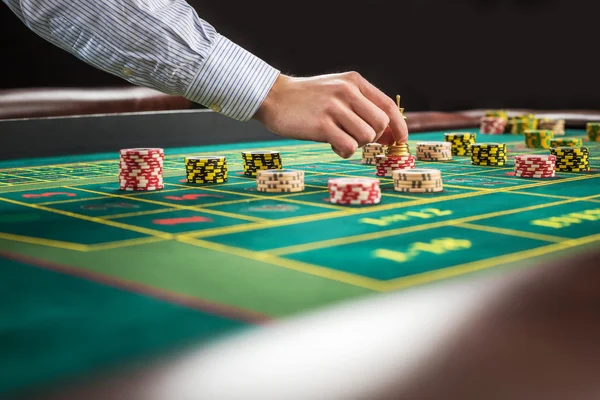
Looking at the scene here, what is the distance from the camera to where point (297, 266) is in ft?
5.48

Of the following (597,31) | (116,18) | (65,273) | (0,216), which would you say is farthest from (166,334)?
(597,31)

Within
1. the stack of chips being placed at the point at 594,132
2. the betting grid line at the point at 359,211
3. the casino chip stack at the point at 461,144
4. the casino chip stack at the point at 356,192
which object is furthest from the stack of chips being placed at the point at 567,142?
the casino chip stack at the point at 356,192

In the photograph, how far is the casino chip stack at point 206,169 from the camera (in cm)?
328

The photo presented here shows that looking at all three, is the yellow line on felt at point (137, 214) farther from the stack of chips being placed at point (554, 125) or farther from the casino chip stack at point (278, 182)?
the stack of chips being placed at point (554, 125)

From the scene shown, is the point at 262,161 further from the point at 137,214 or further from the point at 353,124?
the point at 353,124

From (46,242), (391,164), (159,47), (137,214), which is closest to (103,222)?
(137,214)

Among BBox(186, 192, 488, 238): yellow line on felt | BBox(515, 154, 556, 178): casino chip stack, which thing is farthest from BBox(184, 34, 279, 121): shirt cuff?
BBox(515, 154, 556, 178): casino chip stack

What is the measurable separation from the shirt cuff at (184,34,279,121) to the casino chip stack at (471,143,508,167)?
75.7 inches

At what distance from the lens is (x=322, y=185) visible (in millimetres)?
3141

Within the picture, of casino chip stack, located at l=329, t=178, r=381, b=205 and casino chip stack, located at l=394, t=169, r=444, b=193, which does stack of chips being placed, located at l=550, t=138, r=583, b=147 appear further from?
casino chip stack, located at l=329, t=178, r=381, b=205

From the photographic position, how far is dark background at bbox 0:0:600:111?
28.1 ft

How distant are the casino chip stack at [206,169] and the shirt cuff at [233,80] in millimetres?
987

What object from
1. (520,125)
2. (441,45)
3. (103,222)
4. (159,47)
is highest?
(441,45)

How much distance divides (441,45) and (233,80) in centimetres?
819
